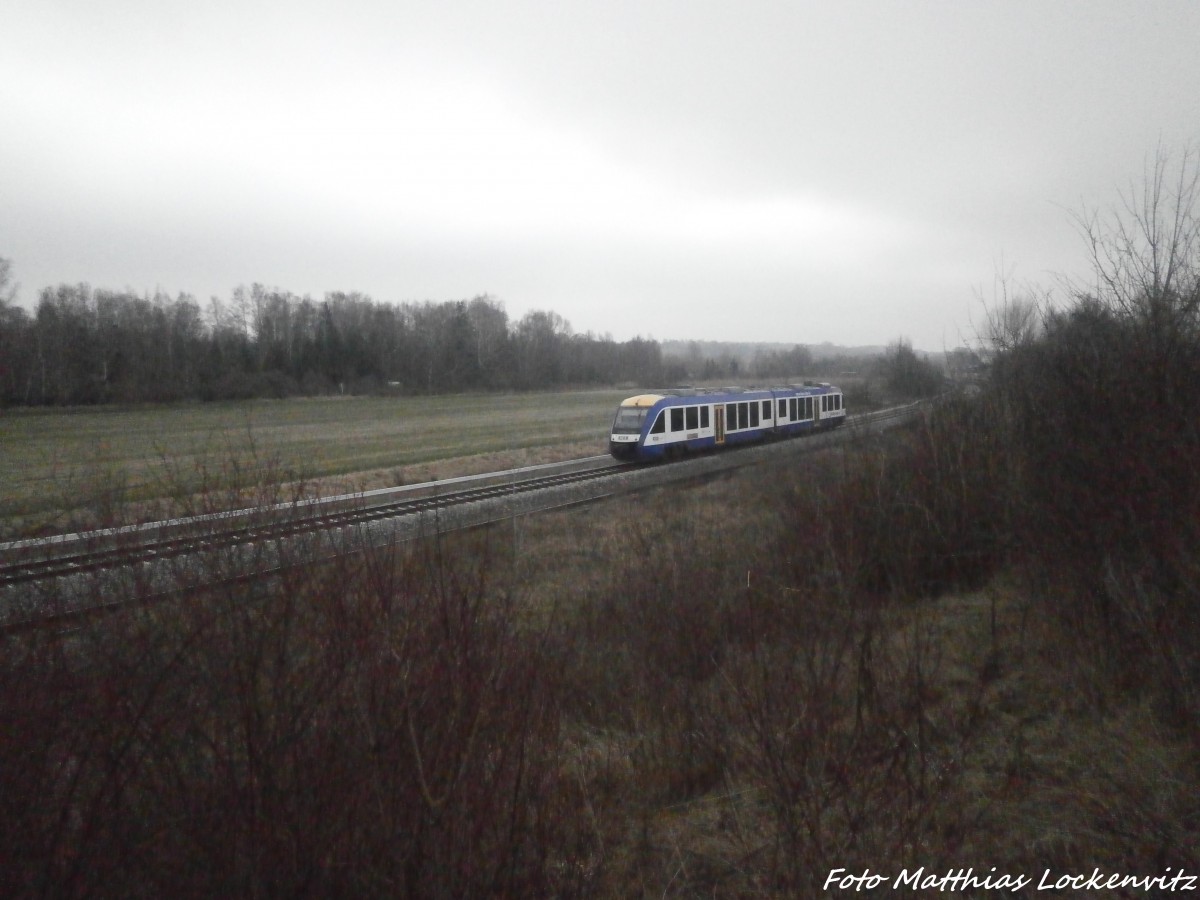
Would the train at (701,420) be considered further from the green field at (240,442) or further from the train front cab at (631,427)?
the green field at (240,442)

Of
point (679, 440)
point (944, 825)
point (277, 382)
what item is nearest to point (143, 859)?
point (944, 825)

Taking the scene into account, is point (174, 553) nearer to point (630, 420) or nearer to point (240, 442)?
point (240, 442)

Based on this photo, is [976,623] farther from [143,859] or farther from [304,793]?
[143,859]

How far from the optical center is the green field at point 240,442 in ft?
30.7

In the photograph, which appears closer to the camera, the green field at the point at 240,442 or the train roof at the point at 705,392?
the green field at the point at 240,442

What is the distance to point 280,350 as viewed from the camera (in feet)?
169

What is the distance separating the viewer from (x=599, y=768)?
19.4 ft

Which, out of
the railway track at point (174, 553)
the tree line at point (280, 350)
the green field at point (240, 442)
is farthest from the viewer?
the tree line at point (280, 350)

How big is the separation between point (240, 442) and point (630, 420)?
12901 millimetres

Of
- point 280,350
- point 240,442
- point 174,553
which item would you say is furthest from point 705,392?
point 280,350

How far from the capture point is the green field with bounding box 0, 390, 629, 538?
935 centimetres

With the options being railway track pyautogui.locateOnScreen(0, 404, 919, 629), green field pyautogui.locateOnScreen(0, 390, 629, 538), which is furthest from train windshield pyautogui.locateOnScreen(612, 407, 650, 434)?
railway track pyautogui.locateOnScreen(0, 404, 919, 629)

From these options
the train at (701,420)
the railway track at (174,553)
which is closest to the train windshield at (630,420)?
the train at (701,420)

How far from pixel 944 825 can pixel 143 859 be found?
4767mm
